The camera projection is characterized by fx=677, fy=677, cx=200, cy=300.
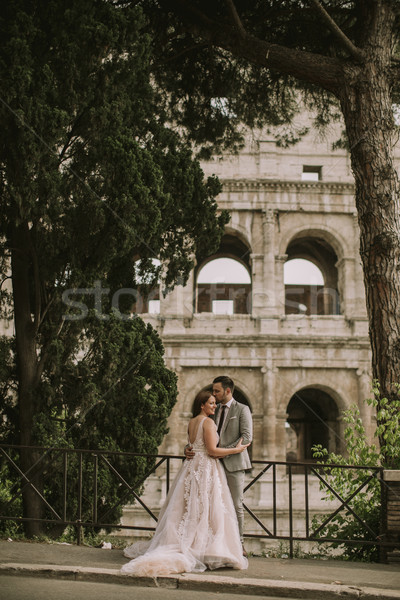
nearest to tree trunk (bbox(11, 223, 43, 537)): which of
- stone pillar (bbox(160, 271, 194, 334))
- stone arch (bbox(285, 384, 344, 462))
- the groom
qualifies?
the groom

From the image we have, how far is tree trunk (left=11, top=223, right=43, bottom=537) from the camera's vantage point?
7.95 metres

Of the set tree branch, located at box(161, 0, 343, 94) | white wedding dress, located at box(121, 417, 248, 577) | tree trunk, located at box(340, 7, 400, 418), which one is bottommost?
white wedding dress, located at box(121, 417, 248, 577)

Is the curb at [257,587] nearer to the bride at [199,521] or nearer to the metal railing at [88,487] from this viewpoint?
the bride at [199,521]

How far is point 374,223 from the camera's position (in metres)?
7.80

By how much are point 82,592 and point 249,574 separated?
1304 mm

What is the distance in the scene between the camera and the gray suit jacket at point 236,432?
589 centimetres

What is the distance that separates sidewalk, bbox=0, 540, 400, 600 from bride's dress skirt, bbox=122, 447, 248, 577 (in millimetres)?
86

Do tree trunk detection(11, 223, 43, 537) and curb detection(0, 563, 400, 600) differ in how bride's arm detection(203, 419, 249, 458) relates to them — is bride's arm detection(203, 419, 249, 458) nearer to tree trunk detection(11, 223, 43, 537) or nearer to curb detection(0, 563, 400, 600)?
curb detection(0, 563, 400, 600)

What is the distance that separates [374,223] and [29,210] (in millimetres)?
3893

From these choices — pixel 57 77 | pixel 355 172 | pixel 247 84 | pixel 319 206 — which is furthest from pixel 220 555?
pixel 319 206

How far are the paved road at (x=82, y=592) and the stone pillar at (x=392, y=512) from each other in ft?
5.98

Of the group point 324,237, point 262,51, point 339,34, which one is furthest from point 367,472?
point 324,237

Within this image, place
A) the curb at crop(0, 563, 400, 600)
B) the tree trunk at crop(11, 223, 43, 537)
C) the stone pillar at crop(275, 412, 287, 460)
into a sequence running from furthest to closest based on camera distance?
the stone pillar at crop(275, 412, 287, 460)
the tree trunk at crop(11, 223, 43, 537)
the curb at crop(0, 563, 400, 600)

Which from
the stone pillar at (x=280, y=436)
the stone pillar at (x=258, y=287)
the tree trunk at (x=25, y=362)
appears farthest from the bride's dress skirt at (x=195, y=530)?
the stone pillar at (x=258, y=287)
